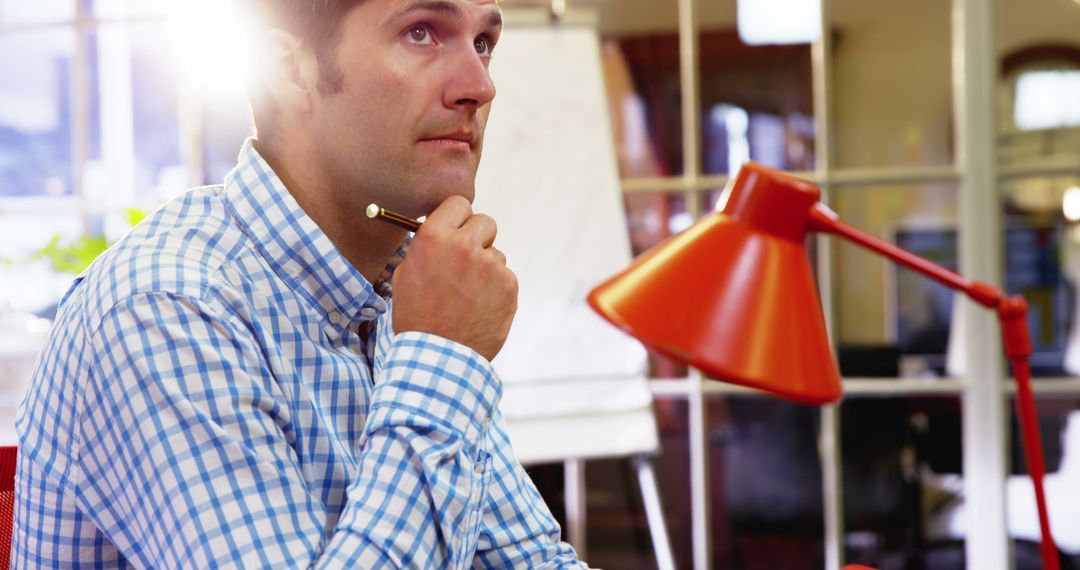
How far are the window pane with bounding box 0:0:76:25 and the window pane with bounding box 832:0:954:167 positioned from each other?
7.18 ft

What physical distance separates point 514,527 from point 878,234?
1749mm

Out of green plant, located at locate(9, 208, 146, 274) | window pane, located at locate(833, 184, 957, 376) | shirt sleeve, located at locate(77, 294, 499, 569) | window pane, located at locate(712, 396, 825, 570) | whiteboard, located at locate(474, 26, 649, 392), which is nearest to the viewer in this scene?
shirt sleeve, located at locate(77, 294, 499, 569)

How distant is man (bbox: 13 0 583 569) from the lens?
796 mm

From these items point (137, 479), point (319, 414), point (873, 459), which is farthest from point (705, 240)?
point (873, 459)

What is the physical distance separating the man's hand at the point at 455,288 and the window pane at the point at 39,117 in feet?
8.49

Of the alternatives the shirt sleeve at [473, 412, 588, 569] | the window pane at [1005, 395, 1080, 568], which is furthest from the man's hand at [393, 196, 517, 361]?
the window pane at [1005, 395, 1080, 568]

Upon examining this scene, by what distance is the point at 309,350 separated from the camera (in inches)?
37.5

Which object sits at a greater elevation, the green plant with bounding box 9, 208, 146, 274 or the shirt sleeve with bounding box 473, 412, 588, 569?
the green plant with bounding box 9, 208, 146, 274

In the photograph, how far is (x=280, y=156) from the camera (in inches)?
42.1

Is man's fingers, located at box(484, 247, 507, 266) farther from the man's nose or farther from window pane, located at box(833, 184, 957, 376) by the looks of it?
window pane, located at box(833, 184, 957, 376)

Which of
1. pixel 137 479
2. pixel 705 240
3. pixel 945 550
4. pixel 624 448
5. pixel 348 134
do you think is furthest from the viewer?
pixel 945 550

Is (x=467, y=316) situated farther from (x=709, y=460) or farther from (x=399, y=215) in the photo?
(x=709, y=460)

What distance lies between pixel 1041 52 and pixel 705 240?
6.50 ft

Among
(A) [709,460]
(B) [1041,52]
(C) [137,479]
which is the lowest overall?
(A) [709,460]
